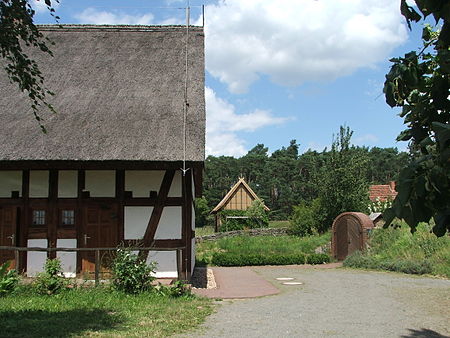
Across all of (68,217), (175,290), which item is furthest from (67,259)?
(175,290)

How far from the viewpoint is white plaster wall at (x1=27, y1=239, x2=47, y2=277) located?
11664 mm

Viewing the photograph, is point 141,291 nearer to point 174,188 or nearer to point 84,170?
point 174,188

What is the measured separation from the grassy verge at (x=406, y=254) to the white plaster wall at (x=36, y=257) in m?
11.4

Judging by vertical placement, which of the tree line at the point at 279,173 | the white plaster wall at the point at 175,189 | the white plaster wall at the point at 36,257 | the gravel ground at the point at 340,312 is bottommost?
the gravel ground at the point at 340,312

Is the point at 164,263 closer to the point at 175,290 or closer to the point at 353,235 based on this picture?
the point at 175,290

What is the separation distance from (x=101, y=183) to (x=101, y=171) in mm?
317

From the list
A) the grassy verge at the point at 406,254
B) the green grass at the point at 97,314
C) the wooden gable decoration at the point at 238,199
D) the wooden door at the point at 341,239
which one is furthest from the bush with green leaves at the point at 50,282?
the wooden gable decoration at the point at 238,199

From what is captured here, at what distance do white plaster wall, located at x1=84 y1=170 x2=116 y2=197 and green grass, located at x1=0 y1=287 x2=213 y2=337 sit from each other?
2.91 meters

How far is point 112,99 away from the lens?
12773mm

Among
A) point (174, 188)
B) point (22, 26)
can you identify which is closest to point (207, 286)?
point (174, 188)

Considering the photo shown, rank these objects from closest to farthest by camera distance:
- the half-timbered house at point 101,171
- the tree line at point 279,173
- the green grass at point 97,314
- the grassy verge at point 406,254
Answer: the green grass at point 97,314, the half-timbered house at point 101,171, the grassy verge at point 406,254, the tree line at point 279,173

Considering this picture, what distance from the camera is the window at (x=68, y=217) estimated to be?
1188 cm

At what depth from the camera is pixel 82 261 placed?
11695mm

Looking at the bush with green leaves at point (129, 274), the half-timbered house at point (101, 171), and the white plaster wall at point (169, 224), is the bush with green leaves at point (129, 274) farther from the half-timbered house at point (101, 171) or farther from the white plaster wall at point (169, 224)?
the white plaster wall at point (169, 224)
